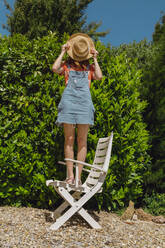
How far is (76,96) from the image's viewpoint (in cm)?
362

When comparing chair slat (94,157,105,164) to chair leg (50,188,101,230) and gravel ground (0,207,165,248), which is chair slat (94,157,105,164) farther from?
gravel ground (0,207,165,248)

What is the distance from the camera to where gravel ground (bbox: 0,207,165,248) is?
2977mm

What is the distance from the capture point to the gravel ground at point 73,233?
2977 mm

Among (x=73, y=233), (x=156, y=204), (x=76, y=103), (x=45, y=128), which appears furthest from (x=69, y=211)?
(x=156, y=204)

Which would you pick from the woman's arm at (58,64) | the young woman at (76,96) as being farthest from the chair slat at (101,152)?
the woman's arm at (58,64)

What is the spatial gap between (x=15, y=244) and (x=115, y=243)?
1126mm

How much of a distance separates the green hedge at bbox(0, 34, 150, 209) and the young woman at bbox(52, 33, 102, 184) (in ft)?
1.96

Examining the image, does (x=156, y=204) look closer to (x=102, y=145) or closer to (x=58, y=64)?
(x=102, y=145)

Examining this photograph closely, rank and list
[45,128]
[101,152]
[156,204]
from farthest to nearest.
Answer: [156,204] → [45,128] → [101,152]

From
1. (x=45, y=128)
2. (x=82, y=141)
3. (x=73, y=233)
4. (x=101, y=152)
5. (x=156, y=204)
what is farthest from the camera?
(x=156, y=204)

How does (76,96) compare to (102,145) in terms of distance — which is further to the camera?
(102,145)

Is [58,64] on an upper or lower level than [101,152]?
upper

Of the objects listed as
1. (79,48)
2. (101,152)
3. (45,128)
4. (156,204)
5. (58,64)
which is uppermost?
(79,48)

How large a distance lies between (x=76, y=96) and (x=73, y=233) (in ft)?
5.76
